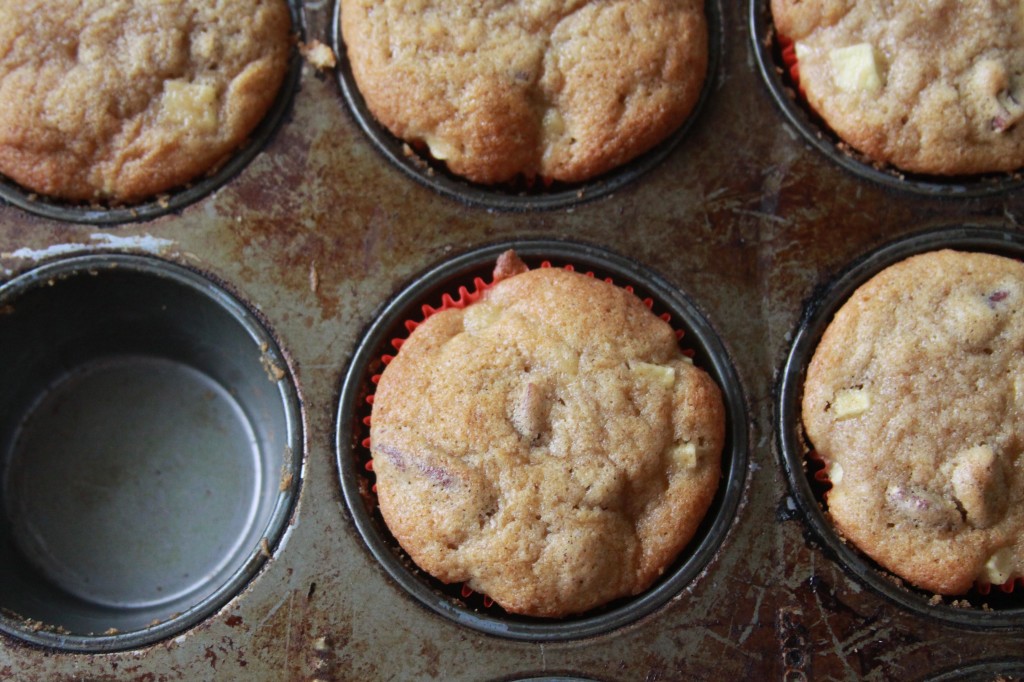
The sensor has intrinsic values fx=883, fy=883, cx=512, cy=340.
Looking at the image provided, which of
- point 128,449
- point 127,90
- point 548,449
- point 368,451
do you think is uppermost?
point 127,90

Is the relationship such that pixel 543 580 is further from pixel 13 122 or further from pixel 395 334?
pixel 13 122

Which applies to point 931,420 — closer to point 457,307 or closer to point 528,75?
point 457,307

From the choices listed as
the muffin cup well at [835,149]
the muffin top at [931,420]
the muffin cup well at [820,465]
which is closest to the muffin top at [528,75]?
the muffin cup well at [835,149]

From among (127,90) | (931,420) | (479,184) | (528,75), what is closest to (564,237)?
(479,184)

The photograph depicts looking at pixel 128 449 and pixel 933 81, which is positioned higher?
pixel 128 449

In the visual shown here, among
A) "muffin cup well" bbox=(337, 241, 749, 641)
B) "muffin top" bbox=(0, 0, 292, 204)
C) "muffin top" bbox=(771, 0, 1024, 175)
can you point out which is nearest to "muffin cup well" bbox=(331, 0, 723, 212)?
"muffin cup well" bbox=(337, 241, 749, 641)

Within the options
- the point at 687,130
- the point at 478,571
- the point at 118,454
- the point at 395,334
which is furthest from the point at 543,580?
the point at 118,454
